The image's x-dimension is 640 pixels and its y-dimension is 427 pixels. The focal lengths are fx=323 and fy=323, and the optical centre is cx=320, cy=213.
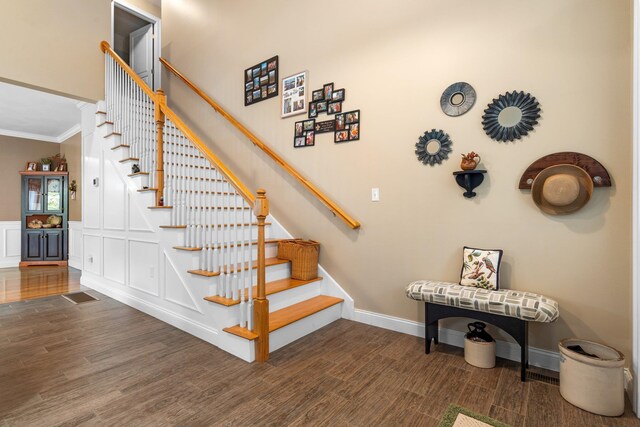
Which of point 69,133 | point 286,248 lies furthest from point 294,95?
point 69,133

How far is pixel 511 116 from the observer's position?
2.41 meters

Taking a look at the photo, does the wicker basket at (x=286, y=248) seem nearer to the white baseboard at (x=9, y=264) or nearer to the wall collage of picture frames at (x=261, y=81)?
the wall collage of picture frames at (x=261, y=81)

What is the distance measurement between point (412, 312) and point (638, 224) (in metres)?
1.67

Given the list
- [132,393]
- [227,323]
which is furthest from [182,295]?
[132,393]

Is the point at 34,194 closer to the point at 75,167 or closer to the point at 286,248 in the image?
the point at 75,167

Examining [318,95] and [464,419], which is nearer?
[464,419]

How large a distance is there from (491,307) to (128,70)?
4.70 meters

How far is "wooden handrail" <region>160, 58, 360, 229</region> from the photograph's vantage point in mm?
3246

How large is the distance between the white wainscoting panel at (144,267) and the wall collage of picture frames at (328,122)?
6.36ft

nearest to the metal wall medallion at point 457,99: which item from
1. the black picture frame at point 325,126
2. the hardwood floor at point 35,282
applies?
the black picture frame at point 325,126

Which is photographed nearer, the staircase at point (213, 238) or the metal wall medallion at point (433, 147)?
the staircase at point (213, 238)

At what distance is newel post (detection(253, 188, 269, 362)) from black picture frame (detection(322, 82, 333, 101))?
1.52 metres

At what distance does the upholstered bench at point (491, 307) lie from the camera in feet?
6.72

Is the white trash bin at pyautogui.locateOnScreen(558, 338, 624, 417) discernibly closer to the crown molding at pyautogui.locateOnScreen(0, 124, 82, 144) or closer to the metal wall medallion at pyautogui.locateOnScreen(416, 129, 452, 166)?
the metal wall medallion at pyautogui.locateOnScreen(416, 129, 452, 166)
